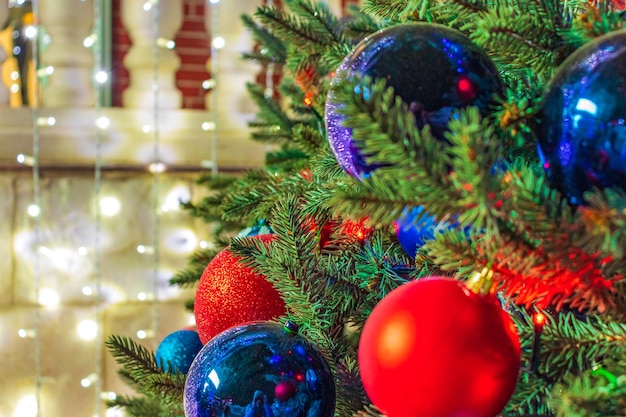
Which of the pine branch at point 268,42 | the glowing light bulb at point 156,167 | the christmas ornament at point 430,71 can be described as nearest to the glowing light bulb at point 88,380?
the glowing light bulb at point 156,167

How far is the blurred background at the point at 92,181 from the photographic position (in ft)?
5.14

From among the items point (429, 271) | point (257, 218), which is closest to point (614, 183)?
point (429, 271)

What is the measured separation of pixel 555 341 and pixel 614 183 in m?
0.10

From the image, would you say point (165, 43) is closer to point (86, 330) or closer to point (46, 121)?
point (46, 121)

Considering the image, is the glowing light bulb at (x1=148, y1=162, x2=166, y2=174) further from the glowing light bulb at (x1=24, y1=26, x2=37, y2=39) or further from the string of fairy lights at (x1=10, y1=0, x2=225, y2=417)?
the glowing light bulb at (x1=24, y1=26, x2=37, y2=39)

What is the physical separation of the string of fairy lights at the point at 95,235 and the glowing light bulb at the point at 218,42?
10 cm

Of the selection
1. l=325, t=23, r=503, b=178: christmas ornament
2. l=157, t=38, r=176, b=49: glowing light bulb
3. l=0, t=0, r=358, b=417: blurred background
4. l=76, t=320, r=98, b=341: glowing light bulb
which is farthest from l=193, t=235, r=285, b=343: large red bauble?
l=157, t=38, r=176, b=49: glowing light bulb

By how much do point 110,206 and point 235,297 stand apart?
1.12 m

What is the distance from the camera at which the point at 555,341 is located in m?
0.38

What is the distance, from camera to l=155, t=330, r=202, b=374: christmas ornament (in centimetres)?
73

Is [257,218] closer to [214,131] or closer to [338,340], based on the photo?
[338,340]

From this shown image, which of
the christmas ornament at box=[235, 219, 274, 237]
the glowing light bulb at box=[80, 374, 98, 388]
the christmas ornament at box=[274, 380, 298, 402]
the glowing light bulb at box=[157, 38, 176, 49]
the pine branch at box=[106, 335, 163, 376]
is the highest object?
the glowing light bulb at box=[157, 38, 176, 49]

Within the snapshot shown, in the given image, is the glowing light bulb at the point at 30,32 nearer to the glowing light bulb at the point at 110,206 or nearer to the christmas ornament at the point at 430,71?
the glowing light bulb at the point at 110,206

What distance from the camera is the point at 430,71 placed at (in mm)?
374
